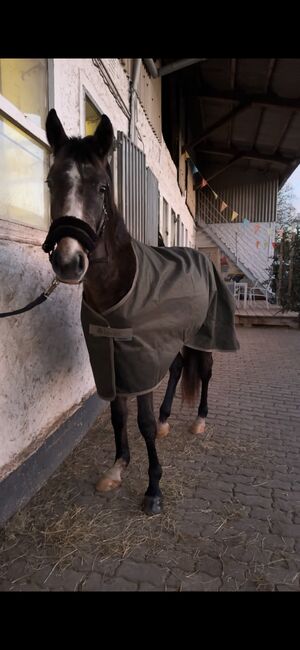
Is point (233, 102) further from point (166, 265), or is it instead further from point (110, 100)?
point (166, 265)

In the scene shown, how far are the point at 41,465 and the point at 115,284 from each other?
1338 mm

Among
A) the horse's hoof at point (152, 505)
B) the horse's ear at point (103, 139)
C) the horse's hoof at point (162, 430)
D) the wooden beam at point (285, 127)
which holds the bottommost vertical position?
the horse's hoof at point (152, 505)

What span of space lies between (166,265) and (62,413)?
1.43 m

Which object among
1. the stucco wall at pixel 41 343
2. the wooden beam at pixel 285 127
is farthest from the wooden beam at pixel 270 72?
the stucco wall at pixel 41 343

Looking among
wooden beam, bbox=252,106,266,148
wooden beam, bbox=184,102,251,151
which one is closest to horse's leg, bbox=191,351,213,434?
wooden beam, bbox=184,102,251,151

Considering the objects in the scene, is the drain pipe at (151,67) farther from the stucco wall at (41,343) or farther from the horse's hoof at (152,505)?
the horse's hoof at (152,505)

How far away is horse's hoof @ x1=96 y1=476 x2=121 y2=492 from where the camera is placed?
2430 millimetres

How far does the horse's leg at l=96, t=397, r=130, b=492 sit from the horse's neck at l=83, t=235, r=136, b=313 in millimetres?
751

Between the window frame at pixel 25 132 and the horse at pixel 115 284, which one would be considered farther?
the window frame at pixel 25 132

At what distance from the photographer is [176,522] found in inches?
83.2

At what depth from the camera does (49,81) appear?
109 inches

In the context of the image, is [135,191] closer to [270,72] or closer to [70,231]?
[70,231]

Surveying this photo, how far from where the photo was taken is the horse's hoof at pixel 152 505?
2193 mm

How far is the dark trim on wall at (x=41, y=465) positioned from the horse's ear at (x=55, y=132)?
1.80 m
